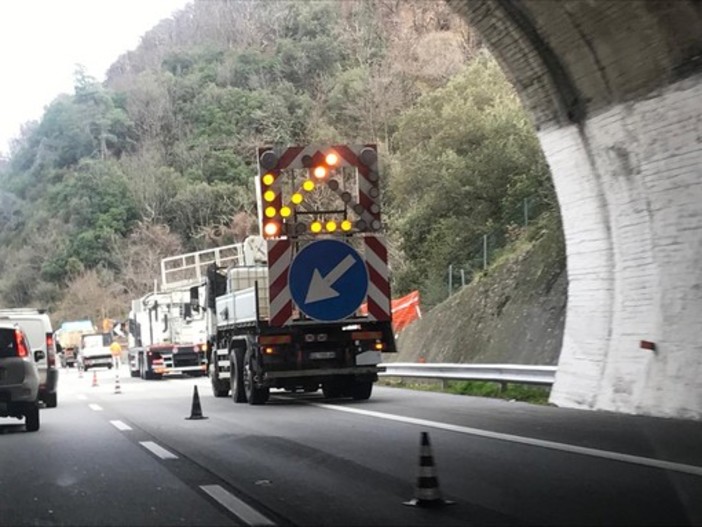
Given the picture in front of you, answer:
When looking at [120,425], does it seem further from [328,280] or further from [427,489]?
[427,489]

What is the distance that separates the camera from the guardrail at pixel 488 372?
1659cm

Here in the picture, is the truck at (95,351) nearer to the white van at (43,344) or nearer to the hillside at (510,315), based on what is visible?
the hillside at (510,315)

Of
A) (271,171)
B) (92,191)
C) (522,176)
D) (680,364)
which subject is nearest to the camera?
(680,364)

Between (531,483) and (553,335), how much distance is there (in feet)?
37.8

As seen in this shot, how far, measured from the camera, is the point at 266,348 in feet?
57.6

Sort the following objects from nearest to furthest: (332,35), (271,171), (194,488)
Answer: (194,488) < (271,171) < (332,35)

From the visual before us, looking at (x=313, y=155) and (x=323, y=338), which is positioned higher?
(x=313, y=155)

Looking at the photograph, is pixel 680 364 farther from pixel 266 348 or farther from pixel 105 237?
pixel 105 237

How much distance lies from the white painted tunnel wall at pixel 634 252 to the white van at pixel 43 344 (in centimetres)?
934

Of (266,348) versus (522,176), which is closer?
(266,348)

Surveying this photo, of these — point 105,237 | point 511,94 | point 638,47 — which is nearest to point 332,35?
point 105,237

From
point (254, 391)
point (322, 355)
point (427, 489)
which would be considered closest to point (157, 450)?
point (427, 489)

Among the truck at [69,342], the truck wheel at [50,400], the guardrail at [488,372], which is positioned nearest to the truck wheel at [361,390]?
the guardrail at [488,372]

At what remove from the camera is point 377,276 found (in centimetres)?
1761
